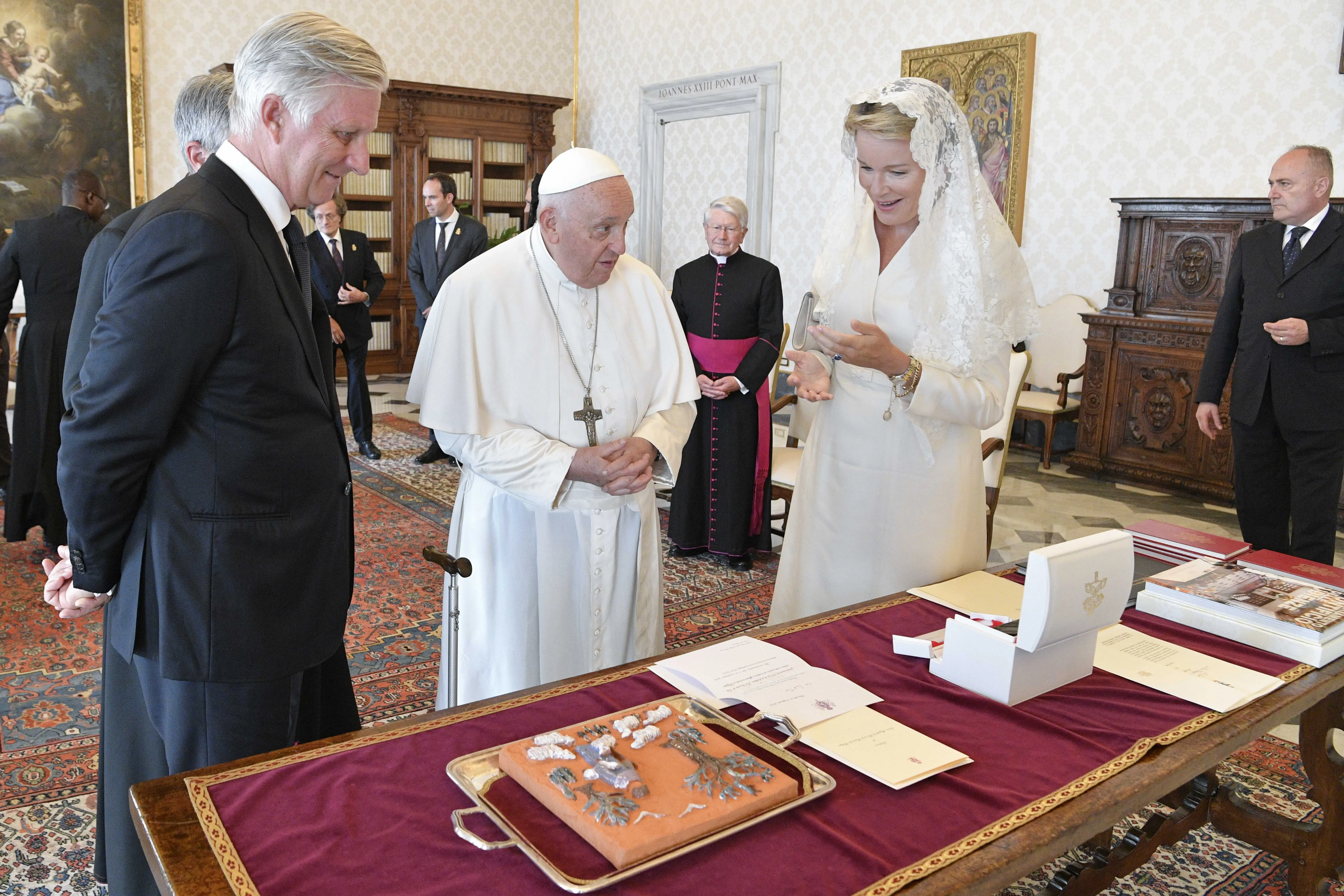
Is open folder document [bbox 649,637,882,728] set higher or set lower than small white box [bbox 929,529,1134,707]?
lower

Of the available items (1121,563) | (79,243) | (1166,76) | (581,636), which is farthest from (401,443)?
(1121,563)

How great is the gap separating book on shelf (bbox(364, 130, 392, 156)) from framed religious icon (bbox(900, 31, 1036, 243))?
5915 millimetres

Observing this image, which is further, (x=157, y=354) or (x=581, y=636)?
(x=581, y=636)

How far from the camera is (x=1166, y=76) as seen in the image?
7.42 m

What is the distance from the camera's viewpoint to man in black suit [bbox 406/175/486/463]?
7352 millimetres

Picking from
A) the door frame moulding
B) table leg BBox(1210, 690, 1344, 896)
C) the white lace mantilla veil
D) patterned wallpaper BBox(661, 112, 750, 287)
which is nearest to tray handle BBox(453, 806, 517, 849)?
the white lace mantilla veil

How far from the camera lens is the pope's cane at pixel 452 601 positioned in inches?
74.6

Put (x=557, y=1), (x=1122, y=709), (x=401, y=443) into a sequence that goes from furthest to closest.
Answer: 1. (x=557, y=1)
2. (x=401, y=443)
3. (x=1122, y=709)

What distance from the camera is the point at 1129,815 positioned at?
1874 mm

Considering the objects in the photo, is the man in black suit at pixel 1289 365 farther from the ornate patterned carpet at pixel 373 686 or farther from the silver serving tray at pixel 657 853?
the silver serving tray at pixel 657 853

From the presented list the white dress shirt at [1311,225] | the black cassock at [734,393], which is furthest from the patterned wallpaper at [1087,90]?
the black cassock at [734,393]

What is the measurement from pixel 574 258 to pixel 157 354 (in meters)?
1.03

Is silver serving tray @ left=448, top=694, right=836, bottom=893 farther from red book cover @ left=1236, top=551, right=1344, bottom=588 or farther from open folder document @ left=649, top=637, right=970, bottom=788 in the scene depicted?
red book cover @ left=1236, top=551, right=1344, bottom=588

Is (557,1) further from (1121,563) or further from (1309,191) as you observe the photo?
(1121,563)
